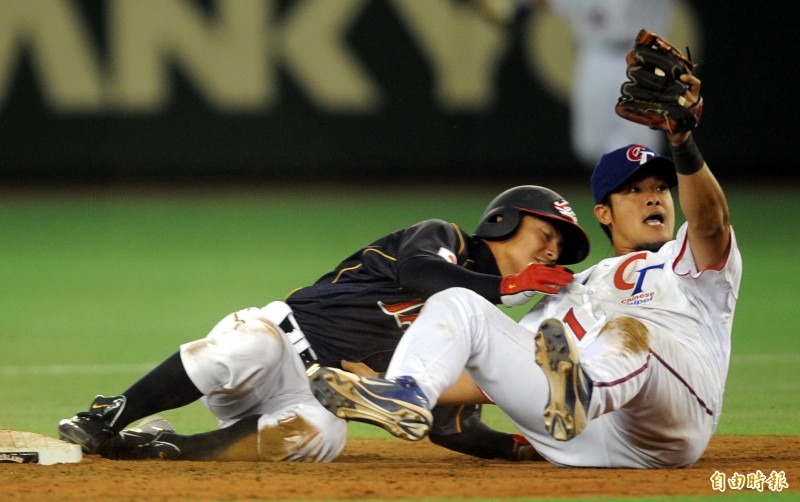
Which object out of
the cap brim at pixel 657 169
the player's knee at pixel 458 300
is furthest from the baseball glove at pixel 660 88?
the player's knee at pixel 458 300

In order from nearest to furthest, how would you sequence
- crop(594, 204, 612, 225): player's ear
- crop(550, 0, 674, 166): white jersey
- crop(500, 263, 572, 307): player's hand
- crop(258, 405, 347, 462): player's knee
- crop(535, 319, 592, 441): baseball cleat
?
crop(535, 319, 592, 441): baseball cleat → crop(500, 263, 572, 307): player's hand → crop(258, 405, 347, 462): player's knee → crop(594, 204, 612, 225): player's ear → crop(550, 0, 674, 166): white jersey

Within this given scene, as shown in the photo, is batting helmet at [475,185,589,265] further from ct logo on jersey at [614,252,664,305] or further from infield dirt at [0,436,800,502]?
infield dirt at [0,436,800,502]

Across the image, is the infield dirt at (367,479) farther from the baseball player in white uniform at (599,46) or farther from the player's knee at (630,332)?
the baseball player in white uniform at (599,46)

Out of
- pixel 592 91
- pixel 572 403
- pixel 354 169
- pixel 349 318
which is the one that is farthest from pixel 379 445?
pixel 354 169

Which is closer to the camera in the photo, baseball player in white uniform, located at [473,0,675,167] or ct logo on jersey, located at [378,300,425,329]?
ct logo on jersey, located at [378,300,425,329]

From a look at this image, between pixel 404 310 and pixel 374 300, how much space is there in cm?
12

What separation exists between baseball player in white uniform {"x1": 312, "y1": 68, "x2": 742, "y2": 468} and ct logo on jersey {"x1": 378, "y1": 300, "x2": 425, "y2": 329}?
458 millimetres

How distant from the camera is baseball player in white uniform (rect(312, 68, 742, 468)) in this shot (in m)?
4.05


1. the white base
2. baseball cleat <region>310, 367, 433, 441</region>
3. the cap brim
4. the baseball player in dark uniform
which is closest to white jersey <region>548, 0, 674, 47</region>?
the cap brim

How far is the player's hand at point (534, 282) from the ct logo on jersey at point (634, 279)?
323 millimetres

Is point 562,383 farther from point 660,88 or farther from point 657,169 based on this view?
point 657,169

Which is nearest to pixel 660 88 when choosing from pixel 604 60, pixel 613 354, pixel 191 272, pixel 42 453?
pixel 613 354

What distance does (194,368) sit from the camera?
4.84 m

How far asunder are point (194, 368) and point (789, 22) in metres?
13.9
